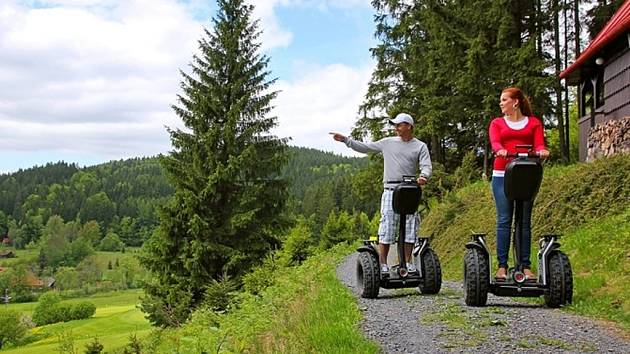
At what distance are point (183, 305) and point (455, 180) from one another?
9.23 metres

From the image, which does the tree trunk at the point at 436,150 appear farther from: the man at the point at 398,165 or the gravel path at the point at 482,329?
the gravel path at the point at 482,329

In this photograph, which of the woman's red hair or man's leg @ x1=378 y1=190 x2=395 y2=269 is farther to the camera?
man's leg @ x1=378 y1=190 x2=395 y2=269

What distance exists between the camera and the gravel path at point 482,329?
13.4ft

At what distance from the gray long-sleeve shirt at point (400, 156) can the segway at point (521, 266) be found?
→ 110cm

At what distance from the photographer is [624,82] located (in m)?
13.8

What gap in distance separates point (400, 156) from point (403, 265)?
3.75 ft

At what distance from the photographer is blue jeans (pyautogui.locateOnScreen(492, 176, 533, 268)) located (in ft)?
18.0

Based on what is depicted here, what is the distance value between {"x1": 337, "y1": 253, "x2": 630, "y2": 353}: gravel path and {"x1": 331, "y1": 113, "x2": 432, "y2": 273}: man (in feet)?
2.38

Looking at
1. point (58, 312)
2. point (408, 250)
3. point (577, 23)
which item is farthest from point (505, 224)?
point (58, 312)

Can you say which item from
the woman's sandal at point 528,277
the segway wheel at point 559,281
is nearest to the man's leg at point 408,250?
the woman's sandal at point 528,277

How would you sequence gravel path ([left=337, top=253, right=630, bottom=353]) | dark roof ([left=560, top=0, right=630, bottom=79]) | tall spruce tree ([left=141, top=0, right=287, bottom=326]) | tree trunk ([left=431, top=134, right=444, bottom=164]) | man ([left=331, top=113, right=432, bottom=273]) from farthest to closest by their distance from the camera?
tree trunk ([left=431, top=134, right=444, bottom=164]), tall spruce tree ([left=141, top=0, right=287, bottom=326]), dark roof ([left=560, top=0, right=630, bottom=79]), man ([left=331, top=113, right=432, bottom=273]), gravel path ([left=337, top=253, right=630, bottom=353])

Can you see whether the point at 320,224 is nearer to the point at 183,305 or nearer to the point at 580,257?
the point at 183,305

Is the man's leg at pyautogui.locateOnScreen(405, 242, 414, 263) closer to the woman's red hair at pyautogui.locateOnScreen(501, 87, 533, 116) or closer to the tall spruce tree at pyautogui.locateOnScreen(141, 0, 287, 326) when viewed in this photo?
the woman's red hair at pyautogui.locateOnScreen(501, 87, 533, 116)

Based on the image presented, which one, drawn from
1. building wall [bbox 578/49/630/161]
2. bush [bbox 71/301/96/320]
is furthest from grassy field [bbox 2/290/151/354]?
building wall [bbox 578/49/630/161]
